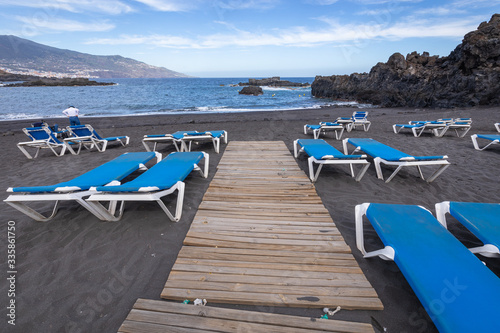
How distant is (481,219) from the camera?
7.80ft

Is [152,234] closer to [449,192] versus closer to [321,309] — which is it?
[321,309]

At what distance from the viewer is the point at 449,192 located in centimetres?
404

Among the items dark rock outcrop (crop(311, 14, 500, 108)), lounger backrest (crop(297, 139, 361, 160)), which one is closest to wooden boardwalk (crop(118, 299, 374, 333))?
lounger backrest (crop(297, 139, 361, 160))

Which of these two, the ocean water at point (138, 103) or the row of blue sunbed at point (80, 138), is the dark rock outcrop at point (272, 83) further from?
the row of blue sunbed at point (80, 138)

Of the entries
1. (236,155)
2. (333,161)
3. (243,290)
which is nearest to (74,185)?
(243,290)

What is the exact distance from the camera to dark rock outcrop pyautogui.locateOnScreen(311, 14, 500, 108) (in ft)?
61.6

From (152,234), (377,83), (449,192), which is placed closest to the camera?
(152,234)

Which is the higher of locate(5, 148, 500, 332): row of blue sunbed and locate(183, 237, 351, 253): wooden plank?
locate(5, 148, 500, 332): row of blue sunbed

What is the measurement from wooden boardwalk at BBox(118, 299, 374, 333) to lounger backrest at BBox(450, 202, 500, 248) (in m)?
1.67

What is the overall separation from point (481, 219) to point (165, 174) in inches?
179

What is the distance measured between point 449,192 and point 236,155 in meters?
4.81

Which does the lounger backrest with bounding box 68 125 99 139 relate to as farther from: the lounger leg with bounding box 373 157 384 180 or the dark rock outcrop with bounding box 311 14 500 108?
the dark rock outcrop with bounding box 311 14 500 108

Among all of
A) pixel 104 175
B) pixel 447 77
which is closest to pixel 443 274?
pixel 104 175

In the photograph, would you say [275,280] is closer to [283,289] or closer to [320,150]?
[283,289]
